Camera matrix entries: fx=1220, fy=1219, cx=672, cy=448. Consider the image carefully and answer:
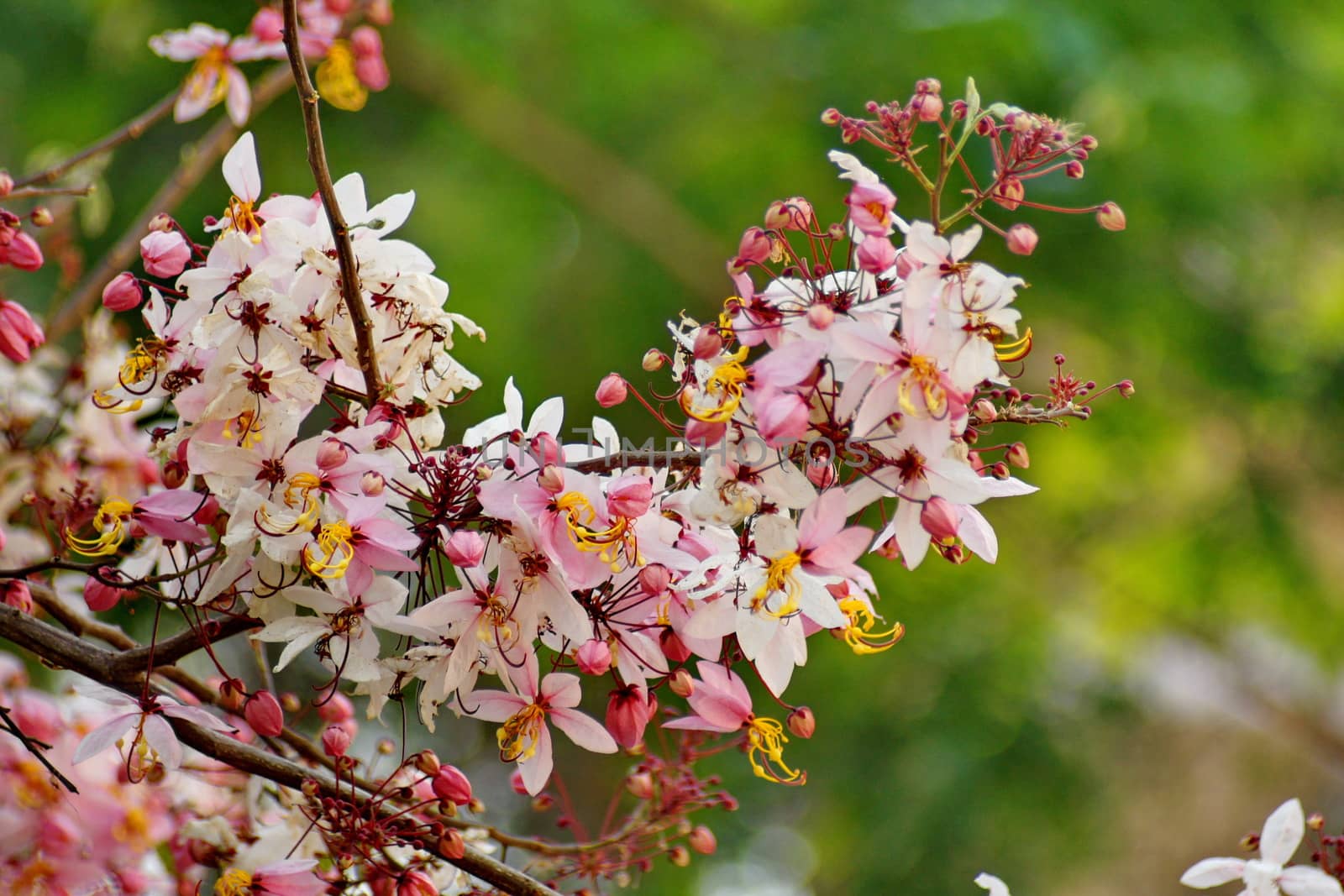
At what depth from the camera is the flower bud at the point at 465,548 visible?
1.51ft

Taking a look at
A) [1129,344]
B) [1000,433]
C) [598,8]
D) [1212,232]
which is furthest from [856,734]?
[598,8]

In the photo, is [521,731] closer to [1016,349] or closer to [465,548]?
[465,548]

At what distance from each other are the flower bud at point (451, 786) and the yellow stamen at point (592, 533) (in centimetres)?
13

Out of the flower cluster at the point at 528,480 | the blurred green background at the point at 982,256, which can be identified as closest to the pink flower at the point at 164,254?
the flower cluster at the point at 528,480

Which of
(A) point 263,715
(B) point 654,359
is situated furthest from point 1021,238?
(A) point 263,715

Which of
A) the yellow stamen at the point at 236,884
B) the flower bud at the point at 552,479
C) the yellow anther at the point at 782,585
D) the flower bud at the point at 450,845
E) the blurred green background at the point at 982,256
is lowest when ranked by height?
the yellow stamen at the point at 236,884

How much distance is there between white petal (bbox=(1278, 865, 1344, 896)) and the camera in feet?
1.79

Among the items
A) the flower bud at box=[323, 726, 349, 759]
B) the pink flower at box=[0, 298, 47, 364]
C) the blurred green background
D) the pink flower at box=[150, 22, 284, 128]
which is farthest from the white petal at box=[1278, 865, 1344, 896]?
the blurred green background

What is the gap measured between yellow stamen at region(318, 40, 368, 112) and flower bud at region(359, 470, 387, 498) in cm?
46

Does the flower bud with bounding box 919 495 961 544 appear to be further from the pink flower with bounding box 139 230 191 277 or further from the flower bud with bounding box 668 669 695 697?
the pink flower with bounding box 139 230 191 277

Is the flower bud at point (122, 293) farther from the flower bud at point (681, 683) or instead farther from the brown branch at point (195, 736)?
the flower bud at point (681, 683)

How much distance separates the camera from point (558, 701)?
1.73 feet

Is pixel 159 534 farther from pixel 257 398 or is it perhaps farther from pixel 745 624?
pixel 745 624

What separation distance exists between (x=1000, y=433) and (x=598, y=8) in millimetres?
1006
